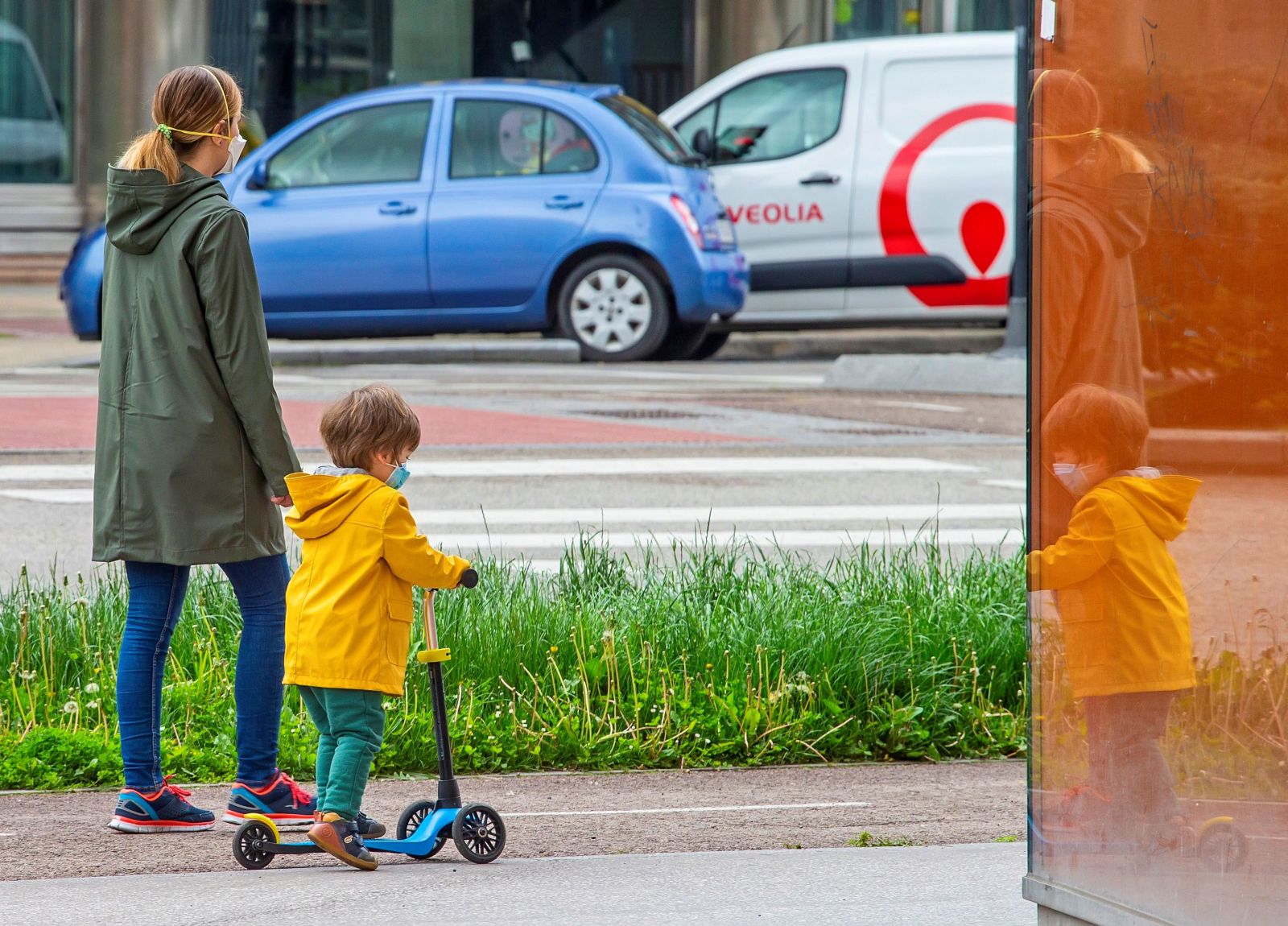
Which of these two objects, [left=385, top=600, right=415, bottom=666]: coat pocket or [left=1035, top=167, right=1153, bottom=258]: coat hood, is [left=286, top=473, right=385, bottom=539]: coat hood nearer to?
[left=385, top=600, right=415, bottom=666]: coat pocket

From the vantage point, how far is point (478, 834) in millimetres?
3805

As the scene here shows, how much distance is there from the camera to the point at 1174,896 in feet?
8.57

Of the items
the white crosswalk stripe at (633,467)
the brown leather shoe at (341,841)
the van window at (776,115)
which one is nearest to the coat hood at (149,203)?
the brown leather shoe at (341,841)

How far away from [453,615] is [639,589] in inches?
25.1

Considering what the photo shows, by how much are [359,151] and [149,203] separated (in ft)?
35.4

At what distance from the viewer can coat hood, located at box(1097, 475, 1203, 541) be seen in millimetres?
2582

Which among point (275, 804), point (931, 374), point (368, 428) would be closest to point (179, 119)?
point (368, 428)

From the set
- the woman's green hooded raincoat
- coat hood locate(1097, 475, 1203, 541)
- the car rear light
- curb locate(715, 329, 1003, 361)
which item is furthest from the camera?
curb locate(715, 329, 1003, 361)

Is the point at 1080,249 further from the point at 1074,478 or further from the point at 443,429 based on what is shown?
the point at 443,429

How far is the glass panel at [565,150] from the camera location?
47.3 ft

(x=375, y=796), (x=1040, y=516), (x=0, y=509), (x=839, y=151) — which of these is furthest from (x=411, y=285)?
(x=1040, y=516)

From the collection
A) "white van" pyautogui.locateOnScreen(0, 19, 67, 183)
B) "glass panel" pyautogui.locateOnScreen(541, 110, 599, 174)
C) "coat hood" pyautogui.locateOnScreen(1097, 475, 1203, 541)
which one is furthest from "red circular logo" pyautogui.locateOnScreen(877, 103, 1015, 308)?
"coat hood" pyautogui.locateOnScreen(1097, 475, 1203, 541)

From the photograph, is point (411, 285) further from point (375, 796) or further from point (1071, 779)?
point (1071, 779)

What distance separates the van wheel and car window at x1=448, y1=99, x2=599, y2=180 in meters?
0.73
